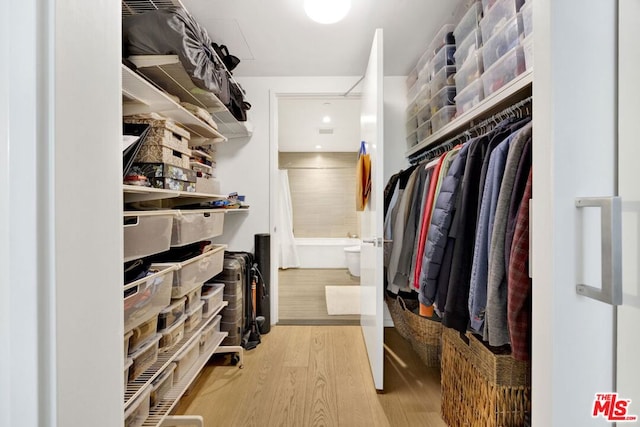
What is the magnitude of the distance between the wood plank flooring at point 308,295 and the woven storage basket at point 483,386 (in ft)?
4.55

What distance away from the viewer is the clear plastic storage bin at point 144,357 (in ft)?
3.71

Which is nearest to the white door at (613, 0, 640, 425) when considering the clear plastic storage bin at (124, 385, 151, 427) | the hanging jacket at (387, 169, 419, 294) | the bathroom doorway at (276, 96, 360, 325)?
the hanging jacket at (387, 169, 419, 294)

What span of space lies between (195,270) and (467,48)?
1.88 metres

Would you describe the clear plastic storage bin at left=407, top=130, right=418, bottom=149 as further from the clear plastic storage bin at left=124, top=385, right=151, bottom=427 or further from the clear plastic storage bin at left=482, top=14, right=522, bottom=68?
the clear plastic storage bin at left=124, top=385, right=151, bottom=427

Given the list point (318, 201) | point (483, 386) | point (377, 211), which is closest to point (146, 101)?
point (377, 211)

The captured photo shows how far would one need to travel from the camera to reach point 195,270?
1540mm

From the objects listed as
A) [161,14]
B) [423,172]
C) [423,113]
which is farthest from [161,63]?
[423,113]

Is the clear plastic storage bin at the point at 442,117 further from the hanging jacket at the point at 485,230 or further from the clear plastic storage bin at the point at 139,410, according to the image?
the clear plastic storage bin at the point at 139,410

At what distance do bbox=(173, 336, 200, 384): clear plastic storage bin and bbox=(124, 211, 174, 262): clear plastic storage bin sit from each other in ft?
2.00

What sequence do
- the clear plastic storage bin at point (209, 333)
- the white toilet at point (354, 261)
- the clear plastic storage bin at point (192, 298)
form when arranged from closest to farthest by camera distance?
1. the clear plastic storage bin at point (192, 298)
2. the clear plastic storage bin at point (209, 333)
3. the white toilet at point (354, 261)

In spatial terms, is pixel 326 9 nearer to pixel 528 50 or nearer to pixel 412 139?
pixel 528 50

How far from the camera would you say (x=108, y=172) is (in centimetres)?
59

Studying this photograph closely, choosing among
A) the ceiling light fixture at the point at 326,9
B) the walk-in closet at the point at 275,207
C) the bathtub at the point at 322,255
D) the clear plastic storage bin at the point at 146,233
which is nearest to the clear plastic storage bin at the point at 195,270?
the walk-in closet at the point at 275,207

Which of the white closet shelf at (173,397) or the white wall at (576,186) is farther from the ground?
the white wall at (576,186)
